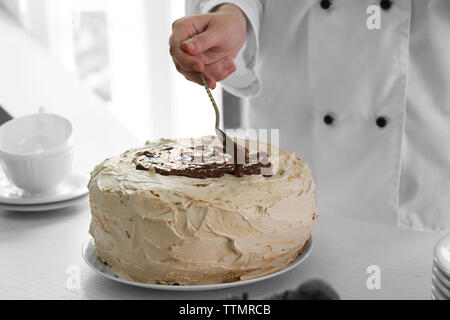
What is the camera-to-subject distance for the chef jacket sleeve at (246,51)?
43.8 inches

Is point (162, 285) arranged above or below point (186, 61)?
below

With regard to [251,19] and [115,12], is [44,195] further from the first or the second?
[115,12]

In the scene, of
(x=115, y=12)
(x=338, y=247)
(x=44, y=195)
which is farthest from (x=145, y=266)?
(x=115, y=12)

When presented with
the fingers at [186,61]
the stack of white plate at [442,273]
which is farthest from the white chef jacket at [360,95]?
the stack of white plate at [442,273]

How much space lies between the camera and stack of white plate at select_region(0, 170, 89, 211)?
104 cm

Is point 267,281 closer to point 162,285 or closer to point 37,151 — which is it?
point 162,285

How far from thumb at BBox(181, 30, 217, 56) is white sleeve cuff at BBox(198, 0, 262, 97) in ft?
0.59

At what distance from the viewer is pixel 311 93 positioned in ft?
3.83

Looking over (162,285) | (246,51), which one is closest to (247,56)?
(246,51)

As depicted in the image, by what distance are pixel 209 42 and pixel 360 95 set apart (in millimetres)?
356

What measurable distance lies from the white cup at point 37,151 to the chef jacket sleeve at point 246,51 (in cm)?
38

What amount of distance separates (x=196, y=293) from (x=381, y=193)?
540 millimetres

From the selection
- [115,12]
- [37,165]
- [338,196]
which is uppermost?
[115,12]

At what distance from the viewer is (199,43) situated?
2.97ft
